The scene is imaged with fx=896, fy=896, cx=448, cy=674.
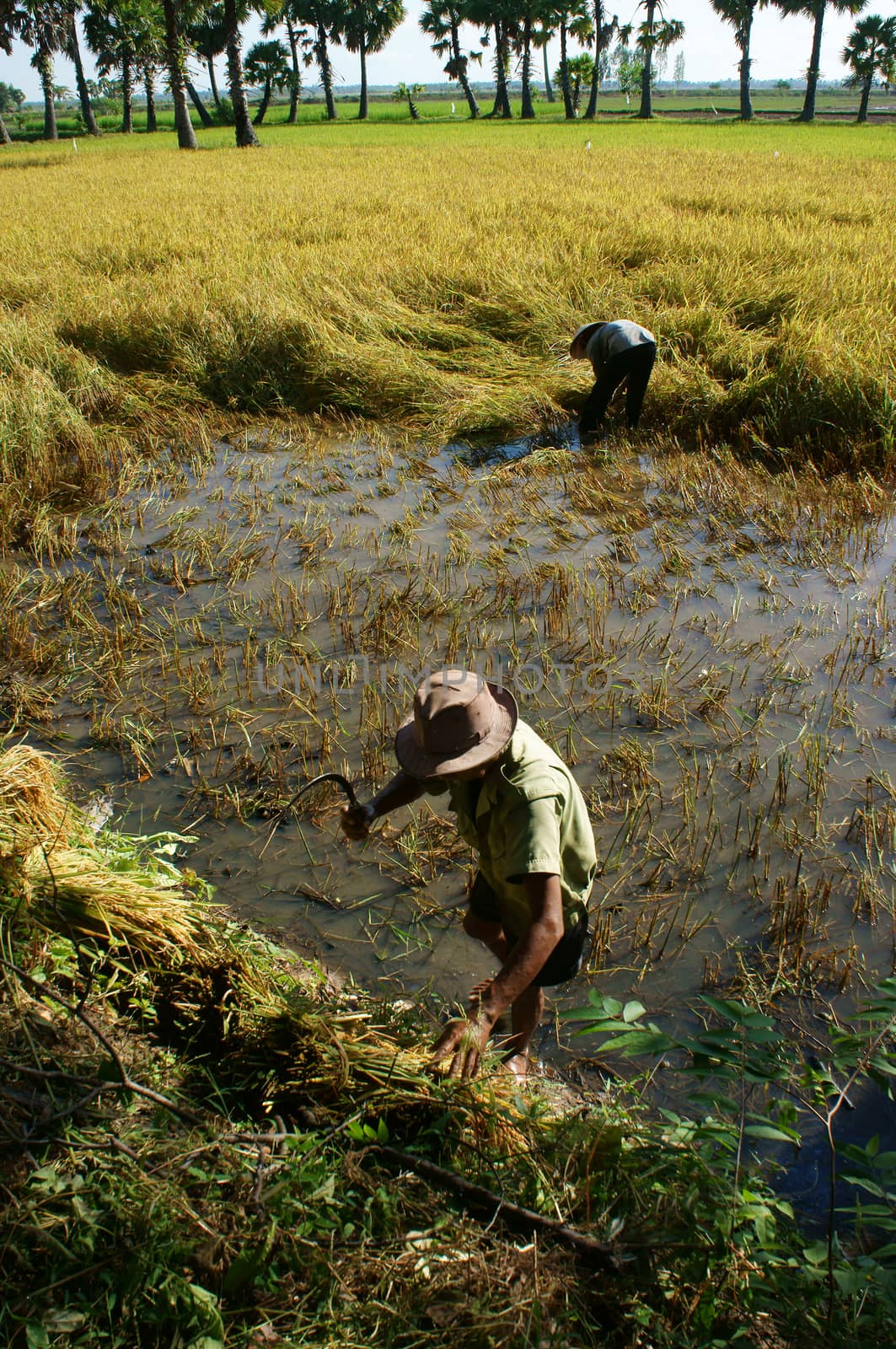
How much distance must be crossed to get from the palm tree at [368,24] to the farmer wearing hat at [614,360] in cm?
5024

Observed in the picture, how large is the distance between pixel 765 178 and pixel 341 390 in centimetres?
1057

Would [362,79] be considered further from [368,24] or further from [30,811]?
[30,811]

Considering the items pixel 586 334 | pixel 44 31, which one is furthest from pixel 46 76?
pixel 586 334

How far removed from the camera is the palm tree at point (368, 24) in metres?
48.0

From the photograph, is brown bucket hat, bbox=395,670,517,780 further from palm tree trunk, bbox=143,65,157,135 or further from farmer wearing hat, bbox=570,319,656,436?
palm tree trunk, bbox=143,65,157,135

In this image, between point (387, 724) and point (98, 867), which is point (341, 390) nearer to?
point (387, 724)

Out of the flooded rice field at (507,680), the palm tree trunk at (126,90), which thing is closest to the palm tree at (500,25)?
the palm tree trunk at (126,90)

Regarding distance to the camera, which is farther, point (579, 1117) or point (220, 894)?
point (220, 894)

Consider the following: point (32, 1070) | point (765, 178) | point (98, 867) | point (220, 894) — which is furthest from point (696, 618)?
point (765, 178)

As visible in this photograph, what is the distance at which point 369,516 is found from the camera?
521cm

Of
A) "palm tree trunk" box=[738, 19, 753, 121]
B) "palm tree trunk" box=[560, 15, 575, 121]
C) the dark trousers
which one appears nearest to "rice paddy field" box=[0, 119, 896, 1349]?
the dark trousers

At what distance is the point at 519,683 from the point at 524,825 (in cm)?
182

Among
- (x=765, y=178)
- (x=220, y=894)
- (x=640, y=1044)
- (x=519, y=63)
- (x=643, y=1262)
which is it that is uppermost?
(x=519, y=63)

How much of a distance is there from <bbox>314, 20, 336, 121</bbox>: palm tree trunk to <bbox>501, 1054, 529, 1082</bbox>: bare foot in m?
52.2
